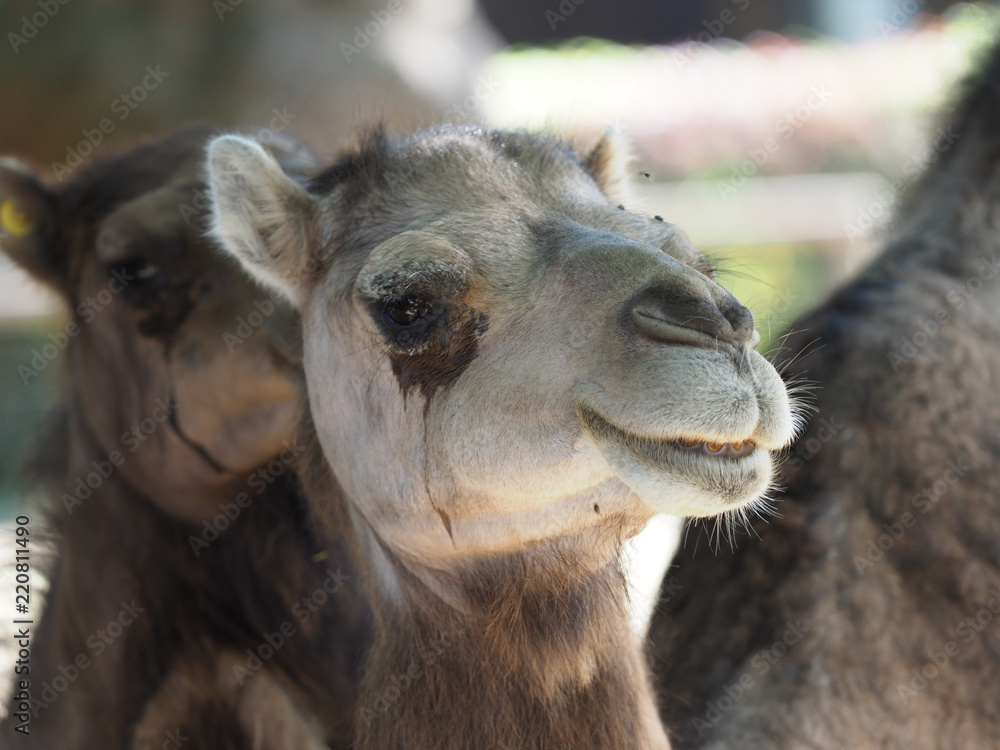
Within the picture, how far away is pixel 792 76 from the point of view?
11.5m

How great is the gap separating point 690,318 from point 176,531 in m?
2.03

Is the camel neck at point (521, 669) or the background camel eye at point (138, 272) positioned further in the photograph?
the background camel eye at point (138, 272)

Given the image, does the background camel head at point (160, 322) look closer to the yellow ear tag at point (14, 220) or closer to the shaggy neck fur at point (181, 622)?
the yellow ear tag at point (14, 220)

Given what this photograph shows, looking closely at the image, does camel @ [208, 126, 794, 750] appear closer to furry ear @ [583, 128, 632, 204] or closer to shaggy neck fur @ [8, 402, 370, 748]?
furry ear @ [583, 128, 632, 204]

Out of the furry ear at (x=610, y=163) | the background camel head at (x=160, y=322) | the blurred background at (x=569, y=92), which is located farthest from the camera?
the blurred background at (x=569, y=92)

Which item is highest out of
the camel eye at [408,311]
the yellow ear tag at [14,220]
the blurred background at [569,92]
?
the camel eye at [408,311]

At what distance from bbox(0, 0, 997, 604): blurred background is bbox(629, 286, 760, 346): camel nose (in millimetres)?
1169

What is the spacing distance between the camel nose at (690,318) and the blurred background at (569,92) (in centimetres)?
117

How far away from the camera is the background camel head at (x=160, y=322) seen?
2.97m

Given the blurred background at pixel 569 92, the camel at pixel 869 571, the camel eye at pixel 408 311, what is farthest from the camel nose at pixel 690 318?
the camel at pixel 869 571

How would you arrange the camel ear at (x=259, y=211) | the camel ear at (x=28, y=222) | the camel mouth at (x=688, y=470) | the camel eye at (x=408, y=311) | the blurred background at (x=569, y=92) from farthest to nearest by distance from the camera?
the blurred background at (x=569, y=92) < the camel ear at (x=28, y=222) < the camel ear at (x=259, y=211) < the camel eye at (x=408, y=311) < the camel mouth at (x=688, y=470)

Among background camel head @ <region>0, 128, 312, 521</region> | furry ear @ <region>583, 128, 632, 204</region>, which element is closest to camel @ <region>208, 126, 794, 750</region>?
furry ear @ <region>583, 128, 632, 204</region>

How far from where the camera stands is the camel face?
173cm

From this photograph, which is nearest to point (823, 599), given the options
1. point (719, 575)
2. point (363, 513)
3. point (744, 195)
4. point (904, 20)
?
point (719, 575)
